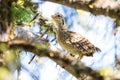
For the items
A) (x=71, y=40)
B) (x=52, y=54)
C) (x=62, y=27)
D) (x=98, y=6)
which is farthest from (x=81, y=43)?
(x=52, y=54)

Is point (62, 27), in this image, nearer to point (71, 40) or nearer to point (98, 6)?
point (71, 40)

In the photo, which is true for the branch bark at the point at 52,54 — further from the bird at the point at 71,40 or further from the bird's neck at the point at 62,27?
the bird's neck at the point at 62,27

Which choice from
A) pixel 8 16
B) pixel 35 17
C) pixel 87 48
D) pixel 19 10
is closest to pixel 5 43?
pixel 8 16

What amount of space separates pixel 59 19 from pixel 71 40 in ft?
1.13

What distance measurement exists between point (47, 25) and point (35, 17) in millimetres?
213

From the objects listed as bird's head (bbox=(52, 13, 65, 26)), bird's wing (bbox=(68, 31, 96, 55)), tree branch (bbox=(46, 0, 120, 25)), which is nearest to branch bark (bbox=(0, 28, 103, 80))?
tree branch (bbox=(46, 0, 120, 25))

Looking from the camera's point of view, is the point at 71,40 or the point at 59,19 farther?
the point at 71,40

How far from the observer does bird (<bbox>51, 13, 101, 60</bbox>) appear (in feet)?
13.6

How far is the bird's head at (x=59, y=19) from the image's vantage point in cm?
439

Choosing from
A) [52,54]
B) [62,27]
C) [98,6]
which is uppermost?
[98,6]

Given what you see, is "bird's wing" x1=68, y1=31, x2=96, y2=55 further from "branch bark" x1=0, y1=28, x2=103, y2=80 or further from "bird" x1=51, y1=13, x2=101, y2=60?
"branch bark" x1=0, y1=28, x2=103, y2=80

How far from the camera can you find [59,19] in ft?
14.4

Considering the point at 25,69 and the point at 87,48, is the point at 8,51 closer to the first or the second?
the point at 25,69

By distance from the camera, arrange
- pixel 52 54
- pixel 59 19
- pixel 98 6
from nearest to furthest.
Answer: pixel 52 54 → pixel 98 6 → pixel 59 19
